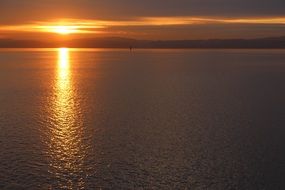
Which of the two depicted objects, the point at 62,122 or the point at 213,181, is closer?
the point at 213,181

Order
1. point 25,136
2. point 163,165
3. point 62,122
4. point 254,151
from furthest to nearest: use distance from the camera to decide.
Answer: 1. point 62,122
2. point 25,136
3. point 254,151
4. point 163,165

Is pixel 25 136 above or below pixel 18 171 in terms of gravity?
above

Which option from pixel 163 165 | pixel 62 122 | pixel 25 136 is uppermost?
pixel 62 122

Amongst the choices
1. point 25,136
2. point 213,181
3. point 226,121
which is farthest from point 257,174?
point 25,136

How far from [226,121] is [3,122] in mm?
31049

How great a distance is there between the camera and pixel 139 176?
116 feet

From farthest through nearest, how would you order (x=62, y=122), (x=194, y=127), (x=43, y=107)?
(x=43, y=107) < (x=62, y=122) < (x=194, y=127)

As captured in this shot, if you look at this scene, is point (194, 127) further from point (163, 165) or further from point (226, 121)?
point (163, 165)

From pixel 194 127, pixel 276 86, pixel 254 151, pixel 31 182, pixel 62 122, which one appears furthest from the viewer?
pixel 276 86

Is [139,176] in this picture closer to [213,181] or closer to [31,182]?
[213,181]

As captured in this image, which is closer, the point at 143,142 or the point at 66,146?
the point at 66,146

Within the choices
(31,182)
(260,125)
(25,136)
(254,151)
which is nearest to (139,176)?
(31,182)

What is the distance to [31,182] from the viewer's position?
110 feet

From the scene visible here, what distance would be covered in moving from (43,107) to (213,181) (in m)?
42.5
